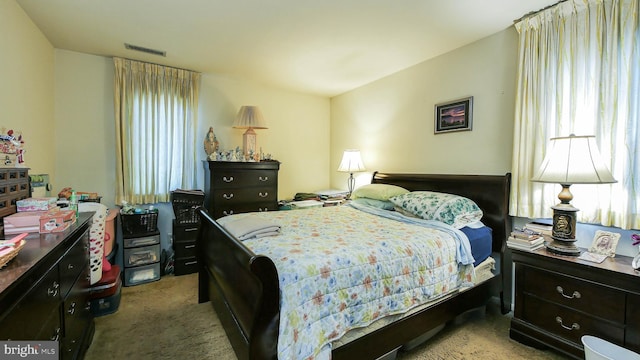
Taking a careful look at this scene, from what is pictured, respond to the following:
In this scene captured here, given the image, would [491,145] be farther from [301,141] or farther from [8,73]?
[8,73]

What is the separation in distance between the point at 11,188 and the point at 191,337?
5.08ft

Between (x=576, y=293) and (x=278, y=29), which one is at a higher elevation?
(x=278, y=29)

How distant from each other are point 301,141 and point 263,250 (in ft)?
10.4

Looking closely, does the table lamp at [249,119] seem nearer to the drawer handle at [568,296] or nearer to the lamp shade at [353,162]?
the lamp shade at [353,162]

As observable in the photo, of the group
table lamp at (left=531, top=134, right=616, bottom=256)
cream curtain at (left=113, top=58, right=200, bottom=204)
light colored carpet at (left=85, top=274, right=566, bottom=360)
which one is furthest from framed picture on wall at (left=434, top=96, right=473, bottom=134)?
cream curtain at (left=113, top=58, right=200, bottom=204)

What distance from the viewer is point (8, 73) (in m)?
1.99

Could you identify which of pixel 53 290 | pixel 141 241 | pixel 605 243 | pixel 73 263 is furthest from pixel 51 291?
pixel 605 243

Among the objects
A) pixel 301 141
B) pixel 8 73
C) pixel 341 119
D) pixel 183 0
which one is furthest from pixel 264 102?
pixel 8 73

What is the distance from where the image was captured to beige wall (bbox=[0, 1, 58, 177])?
6.40ft

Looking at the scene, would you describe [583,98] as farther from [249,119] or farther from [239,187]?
[239,187]

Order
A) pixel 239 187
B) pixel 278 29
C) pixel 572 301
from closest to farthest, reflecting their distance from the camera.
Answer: pixel 572 301, pixel 278 29, pixel 239 187

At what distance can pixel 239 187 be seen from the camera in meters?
3.60

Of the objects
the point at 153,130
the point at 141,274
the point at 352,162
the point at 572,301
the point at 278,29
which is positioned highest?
the point at 278,29

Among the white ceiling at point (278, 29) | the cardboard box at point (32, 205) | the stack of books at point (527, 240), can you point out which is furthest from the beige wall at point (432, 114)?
the cardboard box at point (32, 205)
